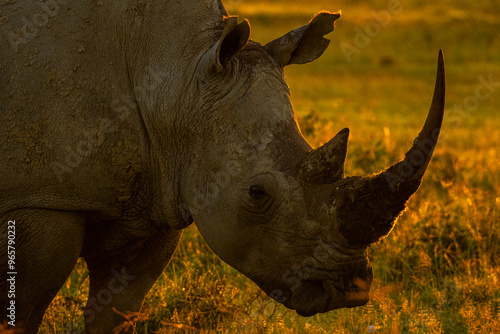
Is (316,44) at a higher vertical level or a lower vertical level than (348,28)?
higher

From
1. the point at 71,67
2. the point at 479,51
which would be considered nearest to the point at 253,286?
the point at 71,67

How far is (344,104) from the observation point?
17.8m

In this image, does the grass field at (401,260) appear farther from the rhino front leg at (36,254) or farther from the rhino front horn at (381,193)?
the rhino front horn at (381,193)

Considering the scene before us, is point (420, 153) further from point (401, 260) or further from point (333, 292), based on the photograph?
point (401, 260)

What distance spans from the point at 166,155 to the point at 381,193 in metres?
1.14

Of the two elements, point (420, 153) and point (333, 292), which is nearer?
point (420, 153)

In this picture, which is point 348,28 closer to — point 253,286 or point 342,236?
point 253,286

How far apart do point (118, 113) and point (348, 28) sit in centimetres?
2569

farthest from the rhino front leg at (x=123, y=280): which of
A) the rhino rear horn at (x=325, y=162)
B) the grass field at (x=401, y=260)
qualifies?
the rhino rear horn at (x=325, y=162)

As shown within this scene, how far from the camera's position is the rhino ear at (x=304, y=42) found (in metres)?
4.35

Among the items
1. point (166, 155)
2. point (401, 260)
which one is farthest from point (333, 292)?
point (401, 260)

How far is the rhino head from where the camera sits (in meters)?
3.70

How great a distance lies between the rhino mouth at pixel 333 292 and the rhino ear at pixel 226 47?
1105 millimetres

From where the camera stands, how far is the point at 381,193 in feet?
12.0
